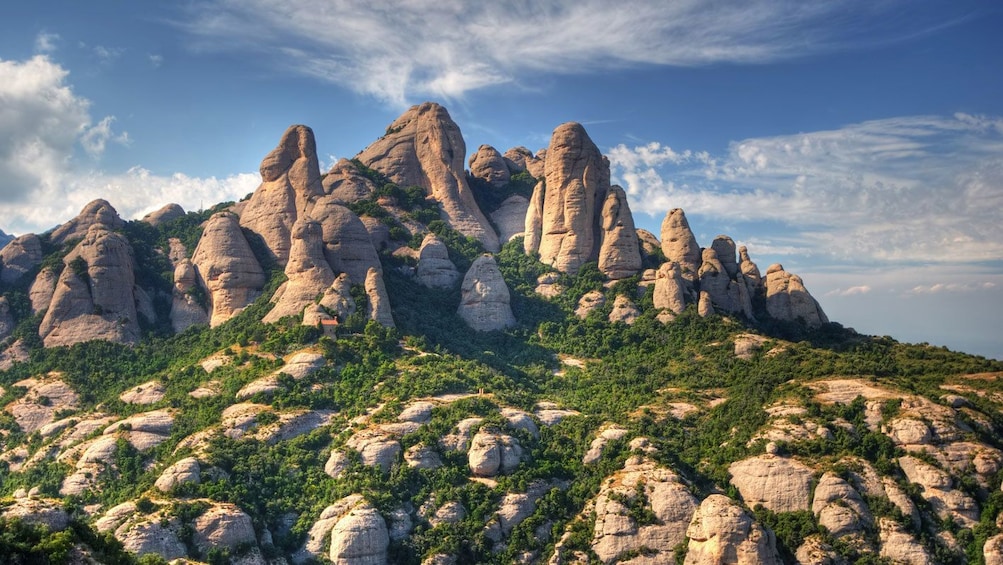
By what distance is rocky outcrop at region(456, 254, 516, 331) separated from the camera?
8994 centimetres

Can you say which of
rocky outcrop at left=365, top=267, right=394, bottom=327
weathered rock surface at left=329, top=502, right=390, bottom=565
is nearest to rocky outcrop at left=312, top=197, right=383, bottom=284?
rocky outcrop at left=365, top=267, right=394, bottom=327

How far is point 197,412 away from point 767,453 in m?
40.7

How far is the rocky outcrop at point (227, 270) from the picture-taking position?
287ft

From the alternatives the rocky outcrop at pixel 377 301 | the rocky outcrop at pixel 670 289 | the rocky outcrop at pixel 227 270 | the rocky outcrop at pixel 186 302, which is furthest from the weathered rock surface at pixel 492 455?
the rocky outcrop at pixel 186 302

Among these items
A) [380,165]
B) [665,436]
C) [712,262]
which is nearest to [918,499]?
[665,436]

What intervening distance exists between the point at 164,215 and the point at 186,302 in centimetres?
2541

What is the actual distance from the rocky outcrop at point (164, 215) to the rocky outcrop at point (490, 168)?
1440 inches

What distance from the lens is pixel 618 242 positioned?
307ft

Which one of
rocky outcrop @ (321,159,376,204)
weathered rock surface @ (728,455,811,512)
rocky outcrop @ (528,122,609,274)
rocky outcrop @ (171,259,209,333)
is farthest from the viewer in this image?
rocky outcrop @ (321,159,376,204)

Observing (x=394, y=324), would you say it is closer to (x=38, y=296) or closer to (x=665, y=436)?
(x=665, y=436)

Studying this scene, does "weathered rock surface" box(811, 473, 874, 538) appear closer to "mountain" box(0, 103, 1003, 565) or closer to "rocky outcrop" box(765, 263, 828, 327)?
"mountain" box(0, 103, 1003, 565)

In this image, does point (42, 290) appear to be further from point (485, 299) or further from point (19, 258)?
point (485, 299)

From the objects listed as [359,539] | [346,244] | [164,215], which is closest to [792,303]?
[346,244]

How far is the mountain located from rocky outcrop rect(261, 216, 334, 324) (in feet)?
0.83
